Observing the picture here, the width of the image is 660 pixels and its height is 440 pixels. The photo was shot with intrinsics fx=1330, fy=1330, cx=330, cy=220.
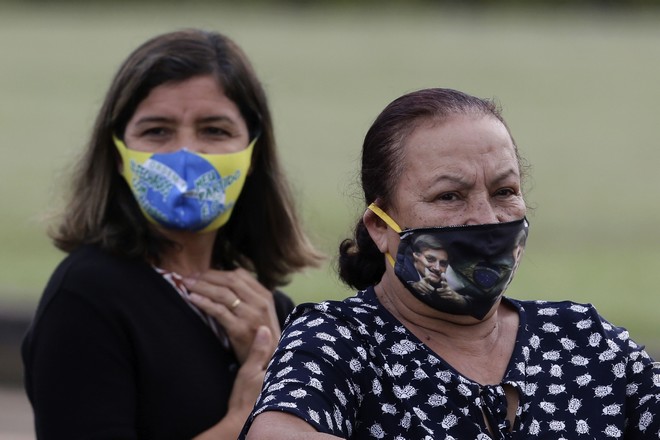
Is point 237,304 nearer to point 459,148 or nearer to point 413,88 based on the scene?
point 459,148

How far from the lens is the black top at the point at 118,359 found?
11.3 ft

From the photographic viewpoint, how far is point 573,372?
2.91 meters

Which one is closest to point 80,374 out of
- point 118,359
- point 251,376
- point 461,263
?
point 118,359

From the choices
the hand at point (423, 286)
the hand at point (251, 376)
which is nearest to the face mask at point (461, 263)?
the hand at point (423, 286)

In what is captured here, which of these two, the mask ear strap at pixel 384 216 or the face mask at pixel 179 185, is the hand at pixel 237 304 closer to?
the face mask at pixel 179 185

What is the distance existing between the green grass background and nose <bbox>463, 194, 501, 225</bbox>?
1.84 metres

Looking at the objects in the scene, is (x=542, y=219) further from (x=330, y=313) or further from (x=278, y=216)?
(x=330, y=313)

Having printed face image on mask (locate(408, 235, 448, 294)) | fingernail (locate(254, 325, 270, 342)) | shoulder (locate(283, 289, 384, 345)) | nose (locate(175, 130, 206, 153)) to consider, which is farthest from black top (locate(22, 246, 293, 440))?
printed face image on mask (locate(408, 235, 448, 294))

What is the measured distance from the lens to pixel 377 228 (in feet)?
9.95

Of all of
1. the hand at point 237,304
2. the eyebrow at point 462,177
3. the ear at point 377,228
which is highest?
the eyebrow at point 462,177

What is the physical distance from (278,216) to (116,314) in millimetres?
901

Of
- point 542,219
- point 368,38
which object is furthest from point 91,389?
point 368,38

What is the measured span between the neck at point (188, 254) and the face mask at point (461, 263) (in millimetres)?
1134

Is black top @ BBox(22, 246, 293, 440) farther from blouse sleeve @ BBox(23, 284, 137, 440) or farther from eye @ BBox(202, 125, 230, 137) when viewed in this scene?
eye @ BBox(202, 125, 230, 137)
